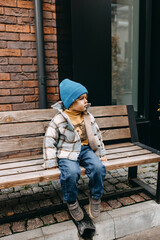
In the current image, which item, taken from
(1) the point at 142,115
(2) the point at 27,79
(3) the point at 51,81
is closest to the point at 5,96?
(2) the point at 27,79

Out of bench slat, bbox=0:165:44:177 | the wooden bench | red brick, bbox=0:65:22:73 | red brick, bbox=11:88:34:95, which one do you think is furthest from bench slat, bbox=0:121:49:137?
red brick, bbox=0:65:22:73

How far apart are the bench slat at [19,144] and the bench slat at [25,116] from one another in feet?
0.69

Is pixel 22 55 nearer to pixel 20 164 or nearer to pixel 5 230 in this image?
pixel 20 164

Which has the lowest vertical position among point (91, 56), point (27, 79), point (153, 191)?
point (153, 191)

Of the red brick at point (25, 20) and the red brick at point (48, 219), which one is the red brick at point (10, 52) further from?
the red brick at point (48, 219)

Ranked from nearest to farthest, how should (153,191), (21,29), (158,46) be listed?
1. (153,191)
2. (21,29)
3. (158,46)

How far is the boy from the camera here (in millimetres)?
2230

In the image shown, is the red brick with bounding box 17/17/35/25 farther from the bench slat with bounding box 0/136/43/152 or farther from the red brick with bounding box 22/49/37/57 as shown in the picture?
the bench slat with bounding box 0/136/43/152

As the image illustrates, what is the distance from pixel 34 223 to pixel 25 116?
1079 mm

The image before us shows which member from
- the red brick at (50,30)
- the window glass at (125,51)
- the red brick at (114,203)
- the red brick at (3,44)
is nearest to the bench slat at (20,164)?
the red brick at (114,203)

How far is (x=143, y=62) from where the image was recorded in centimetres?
431

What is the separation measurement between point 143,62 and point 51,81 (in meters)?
1.76

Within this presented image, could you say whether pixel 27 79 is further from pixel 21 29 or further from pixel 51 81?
pixel 21 29

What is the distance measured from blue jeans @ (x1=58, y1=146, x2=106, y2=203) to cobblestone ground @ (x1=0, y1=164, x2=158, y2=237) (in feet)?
1.38
